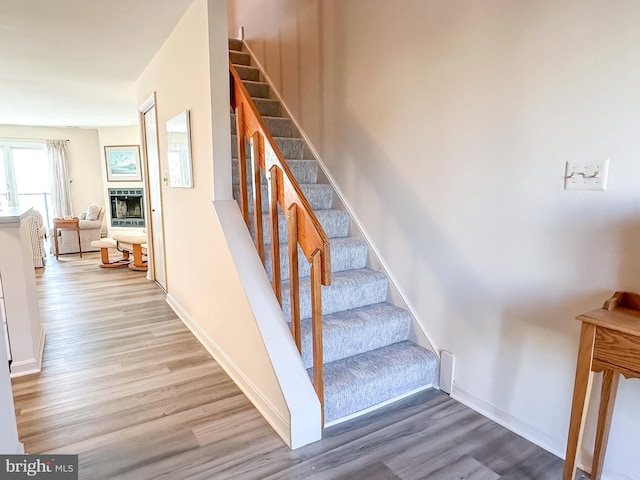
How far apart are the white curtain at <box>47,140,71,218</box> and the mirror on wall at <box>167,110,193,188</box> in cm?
616

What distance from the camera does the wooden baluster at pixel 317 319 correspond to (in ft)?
5.68

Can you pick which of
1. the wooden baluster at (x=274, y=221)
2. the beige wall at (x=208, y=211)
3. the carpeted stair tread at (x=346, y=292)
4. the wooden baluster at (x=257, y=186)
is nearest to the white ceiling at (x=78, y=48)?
the beige wall at (x=208, y=211)

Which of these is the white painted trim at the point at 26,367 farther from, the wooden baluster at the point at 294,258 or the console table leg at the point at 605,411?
the console table leg at the point at 605,411

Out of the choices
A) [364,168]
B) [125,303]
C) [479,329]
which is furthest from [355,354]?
[125,303]

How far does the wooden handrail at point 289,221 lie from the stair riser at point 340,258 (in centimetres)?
30

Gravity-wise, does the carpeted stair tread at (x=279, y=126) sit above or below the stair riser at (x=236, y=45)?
below

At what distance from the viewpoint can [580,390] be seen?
132 centimetres

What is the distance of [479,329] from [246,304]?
1.24 meters

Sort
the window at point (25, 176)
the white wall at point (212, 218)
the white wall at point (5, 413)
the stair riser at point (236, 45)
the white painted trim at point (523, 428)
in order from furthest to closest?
the window at point (25, 176), the stair riser at point (236, 45), the white wall at point (212, 218), the white painted trim at point (523, 428), the white wall at point (5, 413)

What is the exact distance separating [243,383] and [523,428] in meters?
1.49

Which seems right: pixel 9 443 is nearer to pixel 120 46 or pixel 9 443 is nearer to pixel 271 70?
pixel 120 46

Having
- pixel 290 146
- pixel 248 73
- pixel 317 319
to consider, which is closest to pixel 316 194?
pixel 290 146

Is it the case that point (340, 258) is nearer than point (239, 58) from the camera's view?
Yes

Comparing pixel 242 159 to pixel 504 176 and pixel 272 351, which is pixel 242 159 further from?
pixel 504 176
